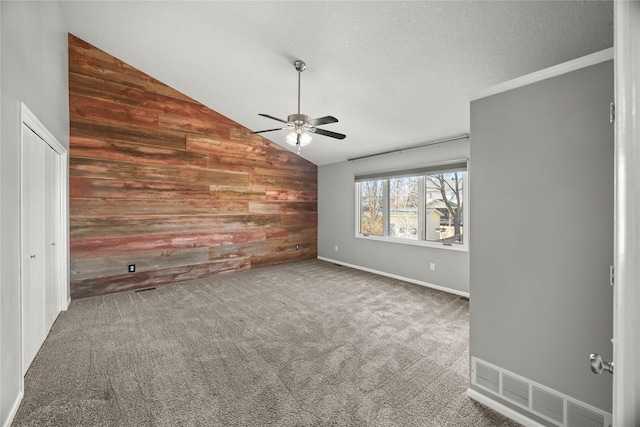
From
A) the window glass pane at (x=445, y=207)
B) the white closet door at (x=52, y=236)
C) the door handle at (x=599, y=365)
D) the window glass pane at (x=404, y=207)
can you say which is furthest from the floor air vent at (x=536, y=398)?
the white closet door at (x=52, y=236)

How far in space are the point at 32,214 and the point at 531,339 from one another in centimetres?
382

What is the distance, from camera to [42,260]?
2668mm

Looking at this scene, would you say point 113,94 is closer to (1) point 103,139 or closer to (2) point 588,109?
(1) point 103,139

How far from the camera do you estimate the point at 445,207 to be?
4320 mm

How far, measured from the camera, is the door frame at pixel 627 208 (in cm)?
74

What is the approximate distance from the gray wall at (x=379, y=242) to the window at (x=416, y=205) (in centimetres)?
13

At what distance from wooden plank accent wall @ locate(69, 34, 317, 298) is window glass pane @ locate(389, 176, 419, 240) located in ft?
7.52

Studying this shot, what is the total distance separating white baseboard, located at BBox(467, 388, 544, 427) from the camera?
1.63 m

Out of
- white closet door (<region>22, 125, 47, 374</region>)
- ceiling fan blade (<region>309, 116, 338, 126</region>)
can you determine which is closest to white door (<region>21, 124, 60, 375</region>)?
white closet door (<region>22, 125, 47, 374</region>)

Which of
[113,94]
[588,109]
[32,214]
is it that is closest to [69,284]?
[32,214]

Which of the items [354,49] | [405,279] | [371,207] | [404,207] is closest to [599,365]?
[354,49]

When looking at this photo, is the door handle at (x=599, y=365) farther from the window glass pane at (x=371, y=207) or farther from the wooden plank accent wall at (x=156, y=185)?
the wooden plank accent wall at (x=156, y=185)

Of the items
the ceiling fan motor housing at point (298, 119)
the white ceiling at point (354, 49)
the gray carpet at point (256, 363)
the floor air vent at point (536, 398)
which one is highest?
the white ceiling at point (354, 49)

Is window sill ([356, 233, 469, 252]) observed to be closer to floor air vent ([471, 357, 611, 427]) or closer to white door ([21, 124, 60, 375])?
floor air vent ([471, 357, 611, 427])
